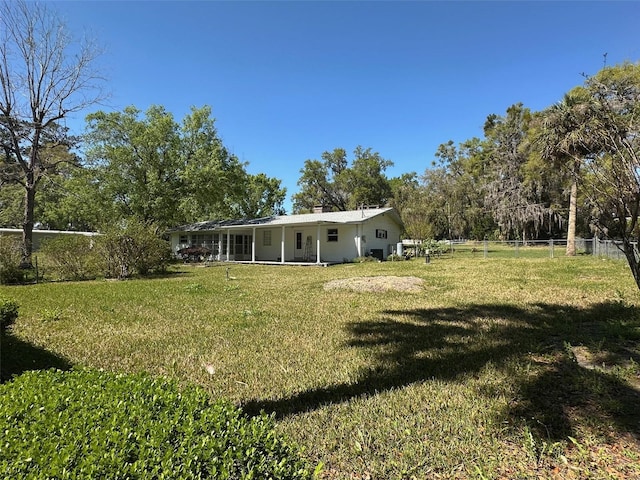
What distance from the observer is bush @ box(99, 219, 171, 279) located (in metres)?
13.3

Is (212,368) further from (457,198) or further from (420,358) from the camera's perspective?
(457,198)

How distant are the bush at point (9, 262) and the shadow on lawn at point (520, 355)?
12.4 m

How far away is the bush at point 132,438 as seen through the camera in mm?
1257

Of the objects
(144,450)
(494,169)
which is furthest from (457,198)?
(144,450)

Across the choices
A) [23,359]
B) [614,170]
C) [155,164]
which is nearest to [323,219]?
[155,164]

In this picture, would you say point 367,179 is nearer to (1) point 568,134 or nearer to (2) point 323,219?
(2) point 323,219

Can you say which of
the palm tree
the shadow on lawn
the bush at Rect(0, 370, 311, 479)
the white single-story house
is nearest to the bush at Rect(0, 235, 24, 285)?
the white single-story house

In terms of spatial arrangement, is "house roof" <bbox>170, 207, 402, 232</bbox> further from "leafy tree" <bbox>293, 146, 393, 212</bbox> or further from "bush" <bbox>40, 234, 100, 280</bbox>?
"leafy tree" <bbox>293, 146, 393, 212</bbox>

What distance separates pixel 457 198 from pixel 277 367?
39.6 metres

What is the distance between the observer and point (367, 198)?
152ft

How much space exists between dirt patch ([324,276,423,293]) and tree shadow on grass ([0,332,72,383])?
22.1 ft

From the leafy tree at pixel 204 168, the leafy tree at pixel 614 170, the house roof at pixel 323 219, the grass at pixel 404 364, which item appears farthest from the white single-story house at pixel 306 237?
the leafy tree at pixel 614 170

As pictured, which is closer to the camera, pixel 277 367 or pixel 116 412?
pixel 116 412

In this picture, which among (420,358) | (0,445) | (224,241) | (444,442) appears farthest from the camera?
(224,241)
